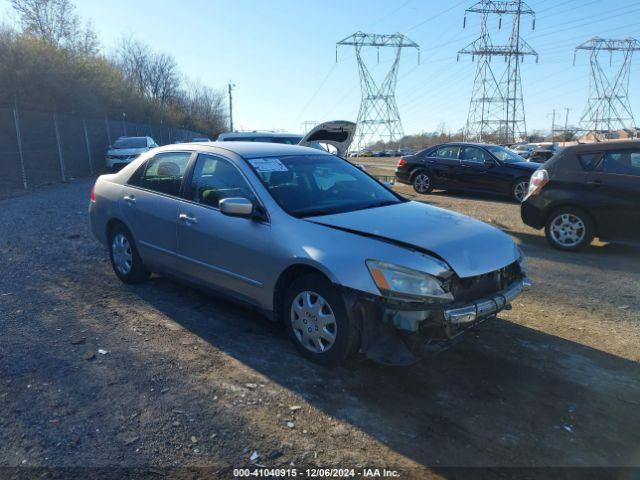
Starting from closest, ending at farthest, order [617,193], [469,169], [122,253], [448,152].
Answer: [122,253]
[617,193]
[469,169]
[448,152]

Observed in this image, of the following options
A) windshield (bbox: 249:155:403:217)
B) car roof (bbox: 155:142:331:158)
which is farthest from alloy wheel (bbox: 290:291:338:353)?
car roof (bbox: 155:142:331:158)

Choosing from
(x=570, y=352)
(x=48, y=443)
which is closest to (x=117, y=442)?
(x=48, y=443)

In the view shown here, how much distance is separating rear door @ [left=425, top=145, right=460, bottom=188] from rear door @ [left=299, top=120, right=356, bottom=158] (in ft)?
11.4

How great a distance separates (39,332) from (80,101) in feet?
80.7

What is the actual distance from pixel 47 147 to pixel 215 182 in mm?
15764

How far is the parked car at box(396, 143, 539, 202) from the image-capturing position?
1313 centimetres

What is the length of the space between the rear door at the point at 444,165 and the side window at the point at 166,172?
1023cm

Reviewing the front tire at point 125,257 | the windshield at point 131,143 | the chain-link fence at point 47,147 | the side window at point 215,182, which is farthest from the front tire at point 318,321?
the windshield at point 131,143

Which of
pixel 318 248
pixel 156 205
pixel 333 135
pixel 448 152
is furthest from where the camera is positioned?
pixel 448 152

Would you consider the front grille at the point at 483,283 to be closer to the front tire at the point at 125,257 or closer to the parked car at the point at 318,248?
the parked car at the point at 318,248

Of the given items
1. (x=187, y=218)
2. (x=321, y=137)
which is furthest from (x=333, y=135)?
(x=187, y=218)

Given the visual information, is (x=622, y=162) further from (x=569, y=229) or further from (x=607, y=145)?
(x=569, y=229)

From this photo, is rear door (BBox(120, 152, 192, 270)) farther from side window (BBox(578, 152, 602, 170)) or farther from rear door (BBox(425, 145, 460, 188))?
rear door (BBox(425, 145, 460, 188))

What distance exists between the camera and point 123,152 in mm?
21047
